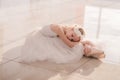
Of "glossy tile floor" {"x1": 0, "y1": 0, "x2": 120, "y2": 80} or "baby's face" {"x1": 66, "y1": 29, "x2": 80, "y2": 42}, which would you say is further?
"baby's face" {"x1": 66, "y1": 29, "x2": 80, "y2": 42}

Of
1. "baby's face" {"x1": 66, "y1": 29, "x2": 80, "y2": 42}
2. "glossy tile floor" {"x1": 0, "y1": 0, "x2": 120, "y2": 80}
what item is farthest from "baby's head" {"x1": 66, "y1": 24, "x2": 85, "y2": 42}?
"glossy tile floor" {"x1": 0, "y1": 0, "x2": 120, "y2": 80}

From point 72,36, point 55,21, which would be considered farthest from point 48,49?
point 55,21

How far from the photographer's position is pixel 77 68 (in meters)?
2.23

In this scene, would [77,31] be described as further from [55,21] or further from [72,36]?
[55,21]

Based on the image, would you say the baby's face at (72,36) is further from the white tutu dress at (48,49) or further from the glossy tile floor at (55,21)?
the glossy tile floor at (55,21)

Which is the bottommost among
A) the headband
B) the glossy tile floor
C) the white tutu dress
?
the glossy tile floor

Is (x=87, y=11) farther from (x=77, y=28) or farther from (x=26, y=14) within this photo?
(x=77, y=28)

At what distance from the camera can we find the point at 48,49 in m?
2.42

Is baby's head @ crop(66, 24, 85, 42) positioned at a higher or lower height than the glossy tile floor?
higher

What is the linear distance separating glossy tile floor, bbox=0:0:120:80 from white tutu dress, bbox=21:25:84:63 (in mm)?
64

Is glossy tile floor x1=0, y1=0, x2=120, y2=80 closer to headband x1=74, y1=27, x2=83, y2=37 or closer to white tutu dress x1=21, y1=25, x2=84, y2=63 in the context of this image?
white tutu dress x1=21, y1=25, x2=84, y2=63

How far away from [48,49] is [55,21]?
56.3 inches

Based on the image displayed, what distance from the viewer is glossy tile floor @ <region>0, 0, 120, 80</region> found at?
2.09 metres

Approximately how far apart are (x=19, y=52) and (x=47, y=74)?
49 centimetres
